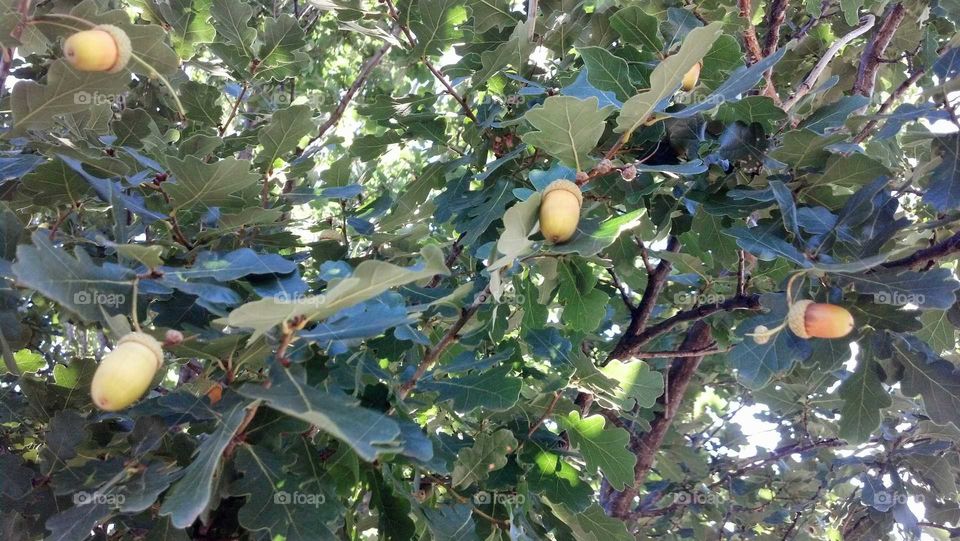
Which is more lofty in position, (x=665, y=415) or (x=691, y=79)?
(x=691, y=79)

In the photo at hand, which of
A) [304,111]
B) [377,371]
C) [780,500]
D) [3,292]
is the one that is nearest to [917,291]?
[377,371]

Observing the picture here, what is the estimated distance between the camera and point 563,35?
9.37ft

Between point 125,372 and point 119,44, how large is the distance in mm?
866

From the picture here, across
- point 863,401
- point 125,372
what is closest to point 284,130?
point 125,372

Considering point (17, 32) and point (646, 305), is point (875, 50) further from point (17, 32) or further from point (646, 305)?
point (17, 32)

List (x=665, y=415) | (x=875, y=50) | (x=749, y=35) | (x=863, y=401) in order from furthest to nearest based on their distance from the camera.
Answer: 1. (x=665, y=415)
2. (x=875, y=50)
3. (x=749, y=35)
4. (x=863, y=401)

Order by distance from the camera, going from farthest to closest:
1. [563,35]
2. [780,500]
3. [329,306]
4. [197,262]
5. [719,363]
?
1. [780,500]
2. [719,363]
3. [563,35]
4. [197,262]
5. [329,306]

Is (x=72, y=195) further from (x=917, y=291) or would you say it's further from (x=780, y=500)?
(x=780, y=500)

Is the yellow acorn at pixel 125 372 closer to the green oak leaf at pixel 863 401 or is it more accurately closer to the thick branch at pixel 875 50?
the green oak leaf at pixel 863 401

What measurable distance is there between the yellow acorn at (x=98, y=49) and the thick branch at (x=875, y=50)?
292 cm

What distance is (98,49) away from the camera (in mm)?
1797

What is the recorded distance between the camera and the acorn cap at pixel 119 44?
1.88m

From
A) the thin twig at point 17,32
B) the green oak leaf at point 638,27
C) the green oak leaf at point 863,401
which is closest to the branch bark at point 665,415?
the green oak leaf at point 863,401

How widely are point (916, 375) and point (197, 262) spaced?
6.09 ft
